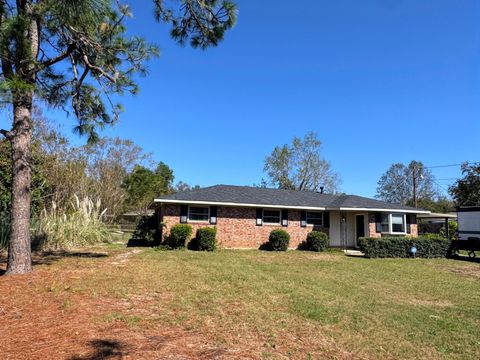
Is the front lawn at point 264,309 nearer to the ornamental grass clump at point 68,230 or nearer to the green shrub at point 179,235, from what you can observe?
the ornamental grass clump at point 68,230

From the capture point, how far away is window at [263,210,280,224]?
19.6m

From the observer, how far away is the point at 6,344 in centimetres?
415

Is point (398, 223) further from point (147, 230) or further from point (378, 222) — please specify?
point (147, 230)

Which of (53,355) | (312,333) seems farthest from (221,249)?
(53,355)

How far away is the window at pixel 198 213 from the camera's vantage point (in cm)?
1834

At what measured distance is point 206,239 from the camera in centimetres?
1692

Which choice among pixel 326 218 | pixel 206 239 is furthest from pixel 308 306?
pixel 326 218

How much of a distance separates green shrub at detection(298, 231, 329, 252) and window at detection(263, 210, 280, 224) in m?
1.87

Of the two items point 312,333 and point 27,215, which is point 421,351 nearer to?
point 312,333

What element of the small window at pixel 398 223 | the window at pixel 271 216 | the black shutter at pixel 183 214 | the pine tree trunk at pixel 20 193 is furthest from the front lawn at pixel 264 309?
→ the small window at pixel 398 223

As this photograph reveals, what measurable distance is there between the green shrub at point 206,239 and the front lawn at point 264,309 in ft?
18.1

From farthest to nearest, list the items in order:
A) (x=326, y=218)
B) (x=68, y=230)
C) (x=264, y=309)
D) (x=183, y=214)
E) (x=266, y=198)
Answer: (x=326, y=218), (x=266, y=198), (x=183, y=214), (x=68, y=230), (x=264, y=309)

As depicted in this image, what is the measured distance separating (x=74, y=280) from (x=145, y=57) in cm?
535

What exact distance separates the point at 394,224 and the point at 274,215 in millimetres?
6696
